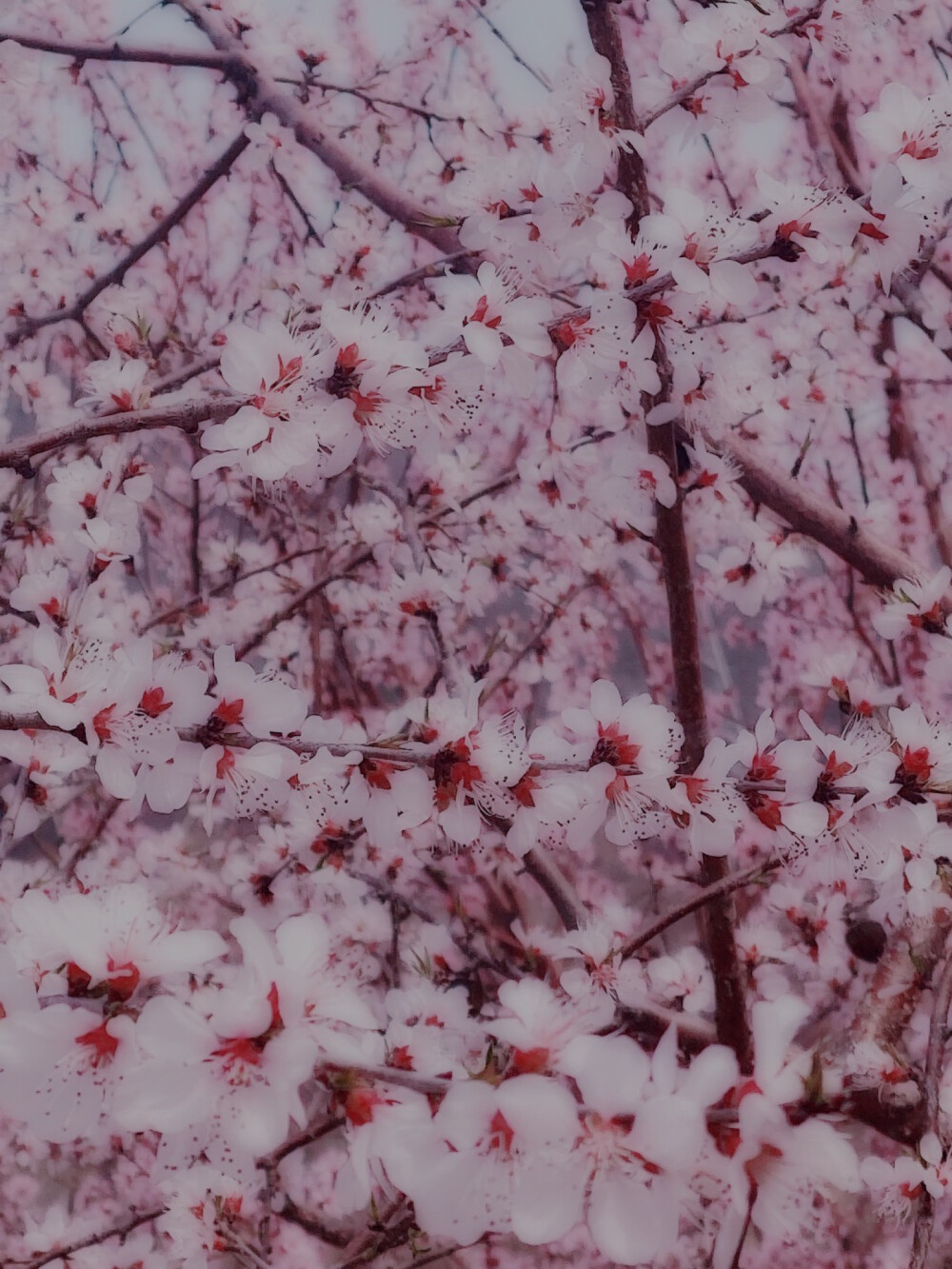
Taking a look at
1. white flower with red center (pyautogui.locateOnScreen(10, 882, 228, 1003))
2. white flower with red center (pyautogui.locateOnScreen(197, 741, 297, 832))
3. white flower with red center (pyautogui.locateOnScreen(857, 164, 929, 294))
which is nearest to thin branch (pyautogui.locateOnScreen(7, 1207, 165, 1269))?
white flower with red center (pyautogui.locateOnScreen(197, 741, 297, 832))

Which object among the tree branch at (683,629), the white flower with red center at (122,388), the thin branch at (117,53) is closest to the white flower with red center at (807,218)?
the tree branch at (683,629)

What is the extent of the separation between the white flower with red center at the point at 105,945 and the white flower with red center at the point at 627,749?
62 cm

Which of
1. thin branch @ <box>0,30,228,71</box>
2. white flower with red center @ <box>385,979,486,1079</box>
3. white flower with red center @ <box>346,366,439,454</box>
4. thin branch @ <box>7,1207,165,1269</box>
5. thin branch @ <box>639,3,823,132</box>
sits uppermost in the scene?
thin branch @ <box>0,30,228,71</box>

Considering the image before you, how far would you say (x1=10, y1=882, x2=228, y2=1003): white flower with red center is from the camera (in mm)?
843

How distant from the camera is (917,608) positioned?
1.76 m

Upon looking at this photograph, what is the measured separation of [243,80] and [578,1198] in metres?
3.02

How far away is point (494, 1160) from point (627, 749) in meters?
0.62

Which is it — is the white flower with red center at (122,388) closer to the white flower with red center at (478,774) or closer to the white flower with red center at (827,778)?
the white flower with red center at (478,774)

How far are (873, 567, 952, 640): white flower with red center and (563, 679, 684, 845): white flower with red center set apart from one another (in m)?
0.75

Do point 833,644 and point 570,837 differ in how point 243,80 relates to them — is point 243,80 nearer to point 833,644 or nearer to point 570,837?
point 570,837

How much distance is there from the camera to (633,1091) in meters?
0.73

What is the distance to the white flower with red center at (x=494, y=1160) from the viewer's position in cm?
73

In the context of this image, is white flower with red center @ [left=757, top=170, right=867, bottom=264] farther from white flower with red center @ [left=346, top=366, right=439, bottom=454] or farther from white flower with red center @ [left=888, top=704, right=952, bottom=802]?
white flower with red center @ [left=888, top=704, right=952, bottom=802]

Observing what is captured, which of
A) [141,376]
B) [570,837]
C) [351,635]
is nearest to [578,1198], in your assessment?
[570,837]
